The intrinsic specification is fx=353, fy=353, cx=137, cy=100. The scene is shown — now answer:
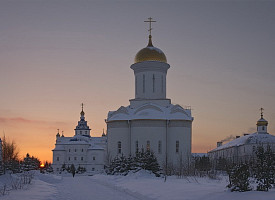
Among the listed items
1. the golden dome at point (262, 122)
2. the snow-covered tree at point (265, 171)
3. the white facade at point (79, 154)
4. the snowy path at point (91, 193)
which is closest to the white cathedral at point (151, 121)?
the snowy path at point (91, 193)

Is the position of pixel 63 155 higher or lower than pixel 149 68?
lower

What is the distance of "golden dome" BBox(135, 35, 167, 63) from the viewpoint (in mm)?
38438

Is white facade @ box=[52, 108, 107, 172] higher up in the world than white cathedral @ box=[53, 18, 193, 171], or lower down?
lower down

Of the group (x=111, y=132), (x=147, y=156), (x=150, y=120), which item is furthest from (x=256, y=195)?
(x=111, y=132)

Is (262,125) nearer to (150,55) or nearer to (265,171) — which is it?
(150,55)

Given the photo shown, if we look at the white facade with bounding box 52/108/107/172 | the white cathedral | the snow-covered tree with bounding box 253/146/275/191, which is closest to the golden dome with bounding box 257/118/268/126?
the white cathedral

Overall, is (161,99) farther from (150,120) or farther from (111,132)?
(111,132)

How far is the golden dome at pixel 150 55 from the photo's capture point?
38.4 meters

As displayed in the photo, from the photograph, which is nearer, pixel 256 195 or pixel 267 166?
pixel 256 195

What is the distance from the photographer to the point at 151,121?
3544cm

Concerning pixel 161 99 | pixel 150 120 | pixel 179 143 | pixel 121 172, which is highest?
pixel 161 99

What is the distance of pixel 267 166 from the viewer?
11609mm

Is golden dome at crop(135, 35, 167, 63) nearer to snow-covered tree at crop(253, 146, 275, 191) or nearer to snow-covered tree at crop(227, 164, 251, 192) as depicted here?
snow-covered tree at crop(253, 146, 275, 191)

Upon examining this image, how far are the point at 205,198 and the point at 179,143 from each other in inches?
1006
